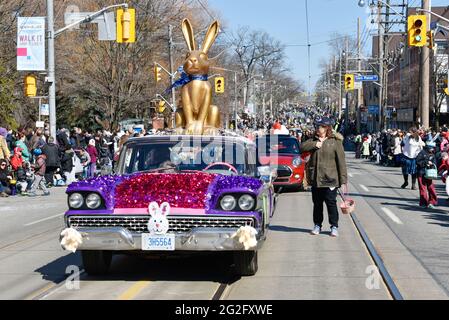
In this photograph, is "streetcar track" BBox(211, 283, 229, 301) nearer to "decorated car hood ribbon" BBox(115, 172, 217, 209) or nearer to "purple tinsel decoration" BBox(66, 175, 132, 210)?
"decorated car hood ribbon" BBox(115, 172, 217, 209)

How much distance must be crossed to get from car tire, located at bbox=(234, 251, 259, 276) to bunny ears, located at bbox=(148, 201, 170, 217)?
3.37 ft

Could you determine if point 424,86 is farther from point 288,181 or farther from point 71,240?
point 71,240

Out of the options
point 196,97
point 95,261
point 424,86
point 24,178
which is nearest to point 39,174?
point 24,178

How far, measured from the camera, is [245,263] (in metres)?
7.86

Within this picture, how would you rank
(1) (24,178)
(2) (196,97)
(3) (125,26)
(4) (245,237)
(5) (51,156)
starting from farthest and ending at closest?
(3) (125,26), (1) (24,178), (5) (51,156), (2) (196,97), (4) (245,237)

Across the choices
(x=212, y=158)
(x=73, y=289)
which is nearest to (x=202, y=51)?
(x=212, y=158)

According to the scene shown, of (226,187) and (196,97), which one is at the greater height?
(196,97)

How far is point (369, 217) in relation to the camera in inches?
535

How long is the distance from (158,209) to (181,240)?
393mm

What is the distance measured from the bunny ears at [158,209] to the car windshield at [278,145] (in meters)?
11.6

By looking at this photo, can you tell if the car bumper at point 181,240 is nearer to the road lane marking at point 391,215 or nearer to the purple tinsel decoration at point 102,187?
the purple tinsel decoration at point 102,187

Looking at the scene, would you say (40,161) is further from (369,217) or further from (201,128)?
(369,217)

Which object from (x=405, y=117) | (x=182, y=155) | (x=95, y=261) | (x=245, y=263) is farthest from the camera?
(x=405, y=117)
